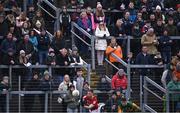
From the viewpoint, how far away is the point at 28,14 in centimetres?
3734

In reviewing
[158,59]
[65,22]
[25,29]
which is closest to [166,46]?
[158,59]

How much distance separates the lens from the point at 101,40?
3606cm

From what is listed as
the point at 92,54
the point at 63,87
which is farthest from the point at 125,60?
the point at 63,87

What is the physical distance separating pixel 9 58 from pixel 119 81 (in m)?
4.01

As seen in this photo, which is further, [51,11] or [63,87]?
[51,11]

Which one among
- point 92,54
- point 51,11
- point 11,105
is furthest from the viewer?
point 51,11

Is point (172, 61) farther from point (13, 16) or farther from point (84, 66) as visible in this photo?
point (13, 16)

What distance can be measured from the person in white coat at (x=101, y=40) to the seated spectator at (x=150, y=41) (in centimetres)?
138

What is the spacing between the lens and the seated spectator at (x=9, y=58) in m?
33.8

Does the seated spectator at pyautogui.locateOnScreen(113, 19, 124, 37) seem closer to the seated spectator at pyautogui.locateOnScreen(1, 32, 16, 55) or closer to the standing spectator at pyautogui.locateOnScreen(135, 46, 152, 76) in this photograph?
the standing spectator at pyautogui.locateOnScreen(135, 46, 152, 76)

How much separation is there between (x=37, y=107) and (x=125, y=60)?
4.48 meters

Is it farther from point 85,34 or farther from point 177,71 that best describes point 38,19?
point 177,71

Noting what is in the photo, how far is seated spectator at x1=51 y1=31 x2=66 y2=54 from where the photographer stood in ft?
116

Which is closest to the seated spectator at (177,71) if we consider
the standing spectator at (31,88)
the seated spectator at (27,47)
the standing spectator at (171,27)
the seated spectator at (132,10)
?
the standing spectator at (171,27)
